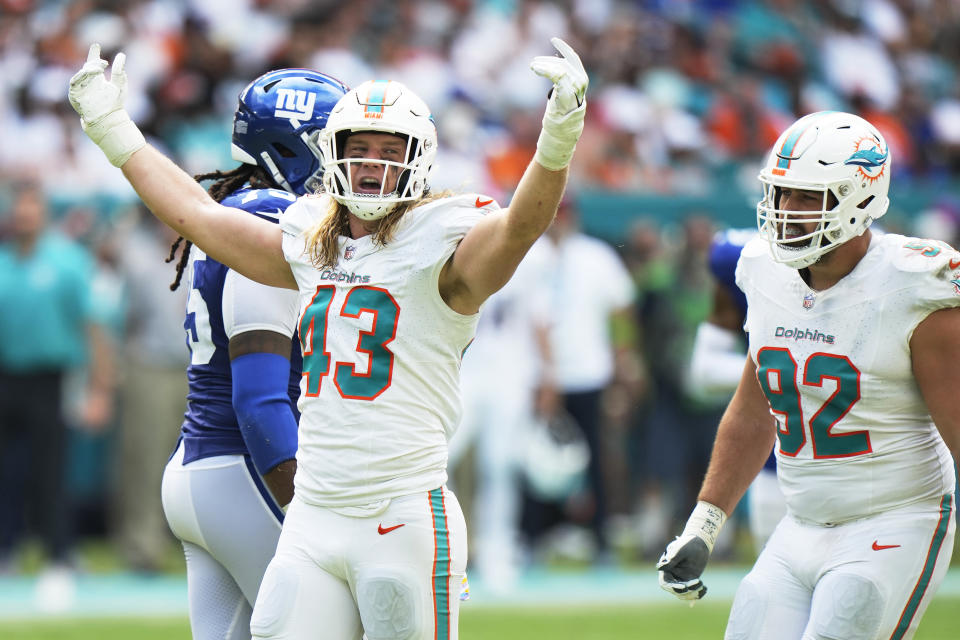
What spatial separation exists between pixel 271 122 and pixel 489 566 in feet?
16.2

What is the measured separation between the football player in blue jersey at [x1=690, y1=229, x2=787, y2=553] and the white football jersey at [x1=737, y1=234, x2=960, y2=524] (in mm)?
1557

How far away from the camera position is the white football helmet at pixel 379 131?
3531mm

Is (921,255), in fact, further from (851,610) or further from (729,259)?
(729,259)

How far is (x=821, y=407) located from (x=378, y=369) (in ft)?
3.74

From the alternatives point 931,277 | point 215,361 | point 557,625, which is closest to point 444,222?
point 215,361

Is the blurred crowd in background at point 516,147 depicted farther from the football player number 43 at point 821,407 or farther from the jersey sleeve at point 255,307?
the football player number 43 at point 821,407

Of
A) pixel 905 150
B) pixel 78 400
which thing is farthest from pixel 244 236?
pixel 905 150

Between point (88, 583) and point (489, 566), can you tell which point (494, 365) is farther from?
point (88, 583)

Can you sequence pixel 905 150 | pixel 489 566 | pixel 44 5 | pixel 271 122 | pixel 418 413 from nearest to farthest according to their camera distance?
pixel 418 413 < pixel 271 122 < pixel 489 566 < pixel 44 5 < pixel 905 150

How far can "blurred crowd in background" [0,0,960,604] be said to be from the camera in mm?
8977

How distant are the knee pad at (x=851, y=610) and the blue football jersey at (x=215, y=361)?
153 centimetres

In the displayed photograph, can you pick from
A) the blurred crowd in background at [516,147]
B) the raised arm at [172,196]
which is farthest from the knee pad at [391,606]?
the blurred crowd in background at [516,147]

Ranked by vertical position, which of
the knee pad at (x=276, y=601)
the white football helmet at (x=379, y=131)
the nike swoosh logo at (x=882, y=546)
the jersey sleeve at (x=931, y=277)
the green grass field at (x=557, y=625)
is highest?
the white football helmet at (x=379, y=131)

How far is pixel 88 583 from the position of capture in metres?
8.59
